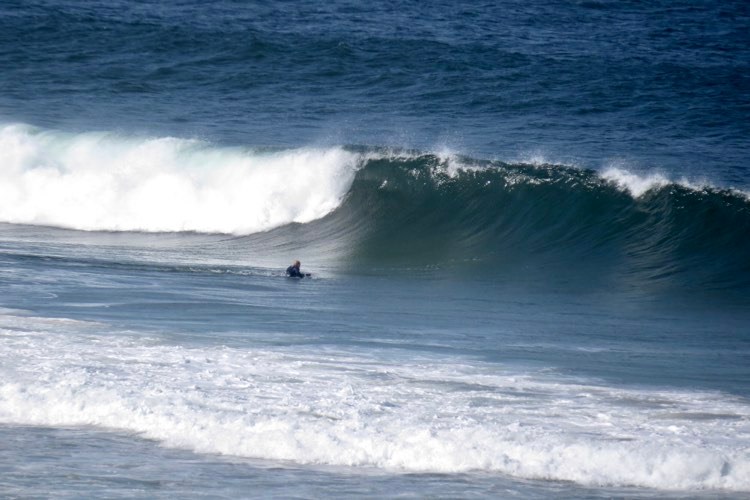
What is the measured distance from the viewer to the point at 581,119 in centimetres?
2173

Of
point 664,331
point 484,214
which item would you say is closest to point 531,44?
point 484,214

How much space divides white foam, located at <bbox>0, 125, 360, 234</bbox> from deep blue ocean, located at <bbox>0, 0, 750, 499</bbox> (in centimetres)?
6

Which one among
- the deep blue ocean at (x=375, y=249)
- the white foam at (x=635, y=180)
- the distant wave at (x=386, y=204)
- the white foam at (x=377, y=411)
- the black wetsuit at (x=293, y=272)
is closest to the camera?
the white foam at (x=377, y=411)

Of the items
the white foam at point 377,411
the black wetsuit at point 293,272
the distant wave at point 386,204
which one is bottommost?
the white foam at point 377,411

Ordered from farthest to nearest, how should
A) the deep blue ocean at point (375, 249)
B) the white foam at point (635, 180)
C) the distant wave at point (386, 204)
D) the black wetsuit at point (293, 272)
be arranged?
1. the white foam at point (635, 180)
2. the distant wave at point (386, 204)
3. the black wetsuit at point (293, 272)
4. the deep blue ocean at point (375, 249)

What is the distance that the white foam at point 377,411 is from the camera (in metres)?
6.48

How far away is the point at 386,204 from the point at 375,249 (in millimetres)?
1857

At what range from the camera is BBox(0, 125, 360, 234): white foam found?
18250 mm

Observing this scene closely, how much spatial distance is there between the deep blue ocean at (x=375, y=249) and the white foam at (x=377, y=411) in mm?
29

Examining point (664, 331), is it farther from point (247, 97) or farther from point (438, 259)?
point (247, 97)

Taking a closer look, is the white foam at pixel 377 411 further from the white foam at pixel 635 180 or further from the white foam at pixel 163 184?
the white foam at pixel 163 184

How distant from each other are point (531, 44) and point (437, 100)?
4.35m

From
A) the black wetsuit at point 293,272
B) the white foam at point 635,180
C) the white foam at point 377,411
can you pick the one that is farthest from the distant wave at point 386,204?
the white foam at point 377,411

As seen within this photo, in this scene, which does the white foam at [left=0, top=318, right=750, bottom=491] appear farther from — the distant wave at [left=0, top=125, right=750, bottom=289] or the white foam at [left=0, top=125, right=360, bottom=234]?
the white foam at [left=0, top=125, right=360, bottom=234]
